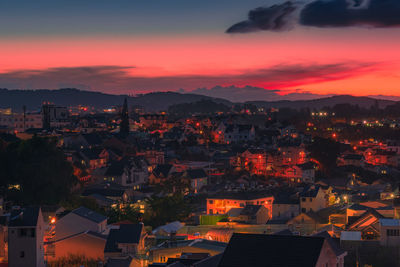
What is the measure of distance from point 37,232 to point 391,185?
27216 mm

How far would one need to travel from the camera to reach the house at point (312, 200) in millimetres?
28552

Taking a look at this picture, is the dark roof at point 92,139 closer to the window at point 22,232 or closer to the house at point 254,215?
the house at point 254,215

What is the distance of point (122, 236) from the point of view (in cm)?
1730

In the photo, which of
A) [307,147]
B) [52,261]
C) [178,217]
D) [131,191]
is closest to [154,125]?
[307,147]

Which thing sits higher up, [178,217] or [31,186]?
[31,186]

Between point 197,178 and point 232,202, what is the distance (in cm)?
603

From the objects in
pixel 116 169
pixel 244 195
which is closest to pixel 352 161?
pixel 244 195

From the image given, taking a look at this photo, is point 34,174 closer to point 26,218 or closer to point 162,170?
point 26,218

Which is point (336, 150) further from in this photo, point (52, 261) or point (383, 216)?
point (52, 261)

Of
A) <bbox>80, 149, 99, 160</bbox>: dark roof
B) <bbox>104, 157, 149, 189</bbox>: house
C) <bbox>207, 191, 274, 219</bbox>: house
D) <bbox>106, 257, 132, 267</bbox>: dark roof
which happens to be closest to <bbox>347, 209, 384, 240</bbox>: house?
<bbox>207, 191, 274, 219</bbox>: house

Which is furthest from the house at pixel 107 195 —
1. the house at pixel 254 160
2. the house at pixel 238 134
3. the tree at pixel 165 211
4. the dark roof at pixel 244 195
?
the house at pixel 238 134

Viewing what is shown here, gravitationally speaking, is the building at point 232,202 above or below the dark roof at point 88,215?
below

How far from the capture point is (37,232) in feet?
53.2

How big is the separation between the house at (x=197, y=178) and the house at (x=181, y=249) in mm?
16545
